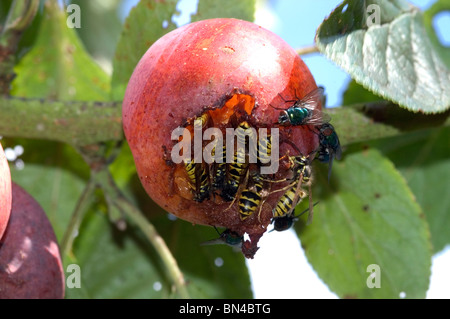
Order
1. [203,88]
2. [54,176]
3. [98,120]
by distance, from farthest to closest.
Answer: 1. [54,176]
2. [98,120]
3. [203,88]

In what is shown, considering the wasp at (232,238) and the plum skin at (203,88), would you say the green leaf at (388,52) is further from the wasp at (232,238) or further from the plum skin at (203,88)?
the wasp at (232,238)

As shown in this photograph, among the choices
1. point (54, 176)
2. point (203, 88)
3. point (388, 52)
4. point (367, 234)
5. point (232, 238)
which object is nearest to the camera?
point (203, 88)

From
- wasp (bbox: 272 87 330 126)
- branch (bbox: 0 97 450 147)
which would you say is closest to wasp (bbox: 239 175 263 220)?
wasp (bbox: 272 87 330 126)

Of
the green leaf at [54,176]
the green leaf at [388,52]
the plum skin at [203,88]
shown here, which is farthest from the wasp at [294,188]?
the green leaf at [54,176]

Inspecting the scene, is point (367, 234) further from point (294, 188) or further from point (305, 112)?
point (305, 112)

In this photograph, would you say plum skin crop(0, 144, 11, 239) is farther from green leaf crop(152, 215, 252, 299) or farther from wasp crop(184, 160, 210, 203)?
green leaf crop(152, 215, 252, 299)

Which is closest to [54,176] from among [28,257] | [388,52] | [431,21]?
[28,257]

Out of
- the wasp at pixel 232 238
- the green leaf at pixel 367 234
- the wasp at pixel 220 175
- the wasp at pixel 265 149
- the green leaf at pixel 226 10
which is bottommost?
the green leaf at pixel 367 234
